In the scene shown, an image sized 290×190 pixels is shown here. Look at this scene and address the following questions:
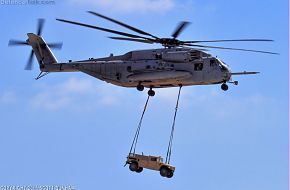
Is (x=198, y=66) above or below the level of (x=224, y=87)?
above

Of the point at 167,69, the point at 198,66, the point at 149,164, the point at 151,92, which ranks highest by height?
the point at 198,66

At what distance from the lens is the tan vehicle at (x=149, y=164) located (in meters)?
39.5

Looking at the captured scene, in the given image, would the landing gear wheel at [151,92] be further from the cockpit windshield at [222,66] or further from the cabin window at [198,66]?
the cockpit windshield at [222,66]

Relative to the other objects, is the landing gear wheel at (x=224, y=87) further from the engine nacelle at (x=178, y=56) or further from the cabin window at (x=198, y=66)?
the engine nacelle at (x=178, y=56)

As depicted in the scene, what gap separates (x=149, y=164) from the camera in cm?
4000

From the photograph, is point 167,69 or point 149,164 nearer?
point 149,164

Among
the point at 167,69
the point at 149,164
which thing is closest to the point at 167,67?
the point at 167,69

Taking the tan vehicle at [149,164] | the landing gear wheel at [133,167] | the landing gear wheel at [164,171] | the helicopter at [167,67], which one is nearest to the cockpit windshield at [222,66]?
the helicopter at [167,67]

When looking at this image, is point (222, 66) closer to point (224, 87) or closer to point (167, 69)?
point (224, 87)

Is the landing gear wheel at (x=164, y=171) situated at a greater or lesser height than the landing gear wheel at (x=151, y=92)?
lesser

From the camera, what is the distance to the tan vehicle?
130ft

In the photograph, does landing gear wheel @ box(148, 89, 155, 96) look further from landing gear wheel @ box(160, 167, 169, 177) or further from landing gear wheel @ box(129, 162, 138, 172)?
landing gear wheel @ box(160, 167, 169, 177)

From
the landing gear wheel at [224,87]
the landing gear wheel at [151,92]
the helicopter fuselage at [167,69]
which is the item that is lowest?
the landing gear wheel at [151,92]

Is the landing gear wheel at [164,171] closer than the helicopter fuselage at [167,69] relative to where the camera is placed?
→ Yes
